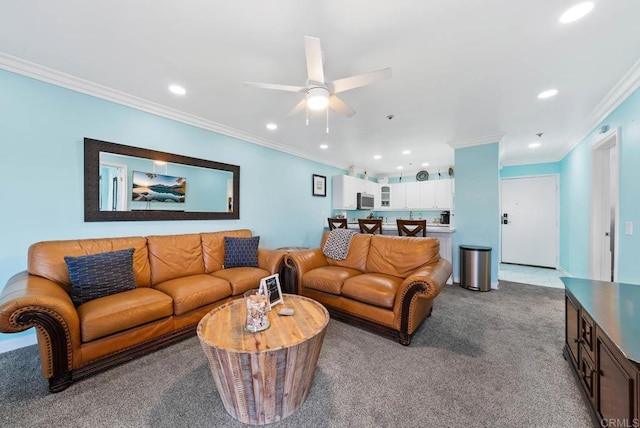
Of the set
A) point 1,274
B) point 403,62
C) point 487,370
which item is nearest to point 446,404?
point 487,370

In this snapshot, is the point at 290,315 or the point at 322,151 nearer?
the point at 290,315

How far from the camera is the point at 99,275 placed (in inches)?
82.8

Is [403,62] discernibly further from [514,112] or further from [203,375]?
[203,375]

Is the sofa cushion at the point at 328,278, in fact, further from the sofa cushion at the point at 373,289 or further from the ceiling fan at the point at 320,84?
the ceiling fan at the point at 320,84

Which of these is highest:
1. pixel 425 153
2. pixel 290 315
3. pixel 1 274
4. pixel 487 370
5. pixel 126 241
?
pixel 425 153

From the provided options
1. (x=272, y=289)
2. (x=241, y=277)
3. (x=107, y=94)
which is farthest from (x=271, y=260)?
(x=107, y=94)

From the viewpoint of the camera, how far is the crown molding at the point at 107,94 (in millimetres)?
2148

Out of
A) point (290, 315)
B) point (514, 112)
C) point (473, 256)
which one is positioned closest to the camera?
point (290, 315)

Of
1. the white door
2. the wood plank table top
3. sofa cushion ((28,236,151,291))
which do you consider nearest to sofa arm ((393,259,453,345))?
the wood plank table top

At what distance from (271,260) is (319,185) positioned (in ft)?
9.02

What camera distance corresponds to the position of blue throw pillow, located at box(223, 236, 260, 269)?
317cm

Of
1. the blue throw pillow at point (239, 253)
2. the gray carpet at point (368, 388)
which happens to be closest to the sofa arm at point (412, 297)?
the gray carpet at point (368, 388)

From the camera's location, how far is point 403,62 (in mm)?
2094

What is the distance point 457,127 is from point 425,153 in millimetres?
1544
